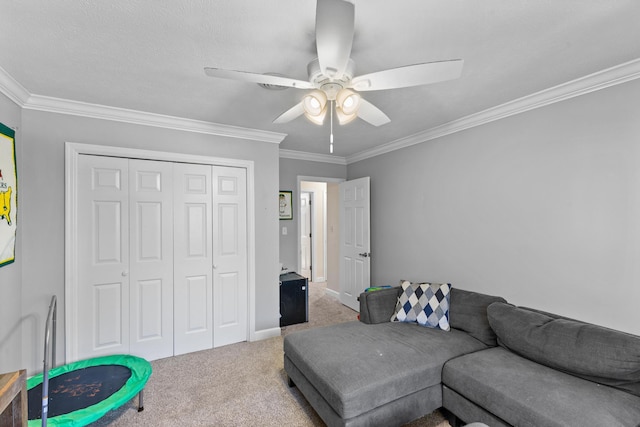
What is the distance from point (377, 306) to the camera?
272 cm

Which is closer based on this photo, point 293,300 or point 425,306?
point 425,306

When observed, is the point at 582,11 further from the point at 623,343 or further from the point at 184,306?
the point at 184,306

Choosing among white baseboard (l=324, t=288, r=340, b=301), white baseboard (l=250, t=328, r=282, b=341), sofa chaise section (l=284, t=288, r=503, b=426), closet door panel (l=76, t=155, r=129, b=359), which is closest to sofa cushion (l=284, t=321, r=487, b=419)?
sofa chaise section (l=284, t=288, r=503, b=426)

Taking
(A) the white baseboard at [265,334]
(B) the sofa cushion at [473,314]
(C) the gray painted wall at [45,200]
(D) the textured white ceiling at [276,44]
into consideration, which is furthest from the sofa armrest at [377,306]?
(C) the gray painted wall at [45,200]

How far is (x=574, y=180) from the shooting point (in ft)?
7.32

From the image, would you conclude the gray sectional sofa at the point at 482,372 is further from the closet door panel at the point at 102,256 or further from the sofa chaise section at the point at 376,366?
the closet door panel at the point at 102,256

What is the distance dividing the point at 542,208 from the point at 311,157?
2.94 metres

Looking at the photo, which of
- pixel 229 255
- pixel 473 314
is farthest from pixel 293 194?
pixel 473 314

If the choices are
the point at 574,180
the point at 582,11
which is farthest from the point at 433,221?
the point at 582,11

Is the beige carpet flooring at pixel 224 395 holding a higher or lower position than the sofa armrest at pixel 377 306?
lower

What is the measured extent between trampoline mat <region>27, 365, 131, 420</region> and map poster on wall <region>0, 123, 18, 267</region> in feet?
2.94

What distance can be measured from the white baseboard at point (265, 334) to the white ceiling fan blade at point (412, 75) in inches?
114

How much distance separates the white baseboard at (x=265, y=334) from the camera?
3333 millimetres

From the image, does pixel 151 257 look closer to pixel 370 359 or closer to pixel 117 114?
pixel 117 114
